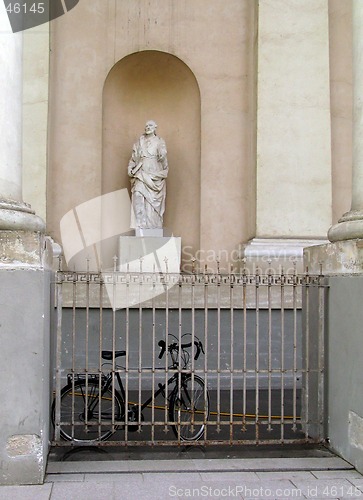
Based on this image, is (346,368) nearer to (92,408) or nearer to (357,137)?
(357,137)

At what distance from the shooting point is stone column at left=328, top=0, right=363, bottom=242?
6051 mm

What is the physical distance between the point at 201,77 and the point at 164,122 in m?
1.25

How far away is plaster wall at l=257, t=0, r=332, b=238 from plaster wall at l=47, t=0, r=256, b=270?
1.40 ft

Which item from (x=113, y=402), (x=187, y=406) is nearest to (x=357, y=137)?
(x=187, y=406)

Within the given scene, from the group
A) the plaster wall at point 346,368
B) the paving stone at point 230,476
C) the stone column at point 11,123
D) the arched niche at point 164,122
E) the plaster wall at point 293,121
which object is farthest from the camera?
the arched niche at point 164,122

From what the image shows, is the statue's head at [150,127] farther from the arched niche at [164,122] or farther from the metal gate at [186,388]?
the metal gate at [186,388]

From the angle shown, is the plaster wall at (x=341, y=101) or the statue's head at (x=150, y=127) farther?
the plaster wall at (x=341, y=101)

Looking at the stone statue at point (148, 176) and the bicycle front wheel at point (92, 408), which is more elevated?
the stone statue at point (148, 176)

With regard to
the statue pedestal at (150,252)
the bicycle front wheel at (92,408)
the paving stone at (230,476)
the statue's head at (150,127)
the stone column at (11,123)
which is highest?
the statue's head at (150,127)

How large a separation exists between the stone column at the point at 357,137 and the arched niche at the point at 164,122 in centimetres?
587

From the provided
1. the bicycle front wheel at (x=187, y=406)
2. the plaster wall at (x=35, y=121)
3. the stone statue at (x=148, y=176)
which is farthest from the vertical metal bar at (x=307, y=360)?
the plaster wall at (x=35, y=121)

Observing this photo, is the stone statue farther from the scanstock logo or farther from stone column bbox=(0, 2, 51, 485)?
stone column bbox=(0, 2, 51, 485)

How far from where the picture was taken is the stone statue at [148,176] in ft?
37.6

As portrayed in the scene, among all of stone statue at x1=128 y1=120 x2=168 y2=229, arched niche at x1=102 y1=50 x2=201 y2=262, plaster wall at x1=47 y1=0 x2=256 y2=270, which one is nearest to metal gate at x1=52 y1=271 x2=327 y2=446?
stone statue at x1=128 y1=120 x2=168 y2=229
